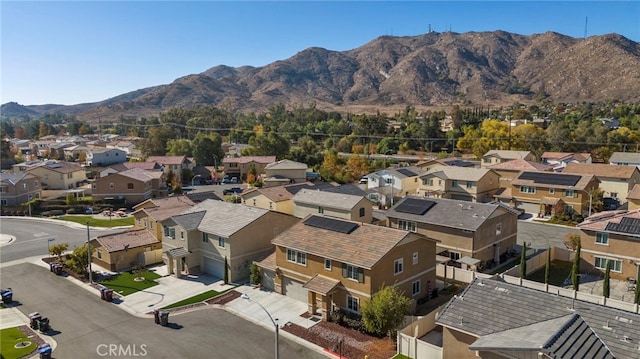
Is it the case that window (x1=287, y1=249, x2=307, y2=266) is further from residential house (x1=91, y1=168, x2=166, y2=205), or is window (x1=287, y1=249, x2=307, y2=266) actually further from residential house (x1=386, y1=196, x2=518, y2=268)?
residential house (x1=91, y1=168, x2=166, y2=205)

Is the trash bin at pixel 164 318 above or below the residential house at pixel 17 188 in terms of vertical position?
below

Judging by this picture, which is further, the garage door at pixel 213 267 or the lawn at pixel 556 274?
the garage door at pixel 213 267

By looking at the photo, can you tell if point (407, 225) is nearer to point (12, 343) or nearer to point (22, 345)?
point (22, 345)

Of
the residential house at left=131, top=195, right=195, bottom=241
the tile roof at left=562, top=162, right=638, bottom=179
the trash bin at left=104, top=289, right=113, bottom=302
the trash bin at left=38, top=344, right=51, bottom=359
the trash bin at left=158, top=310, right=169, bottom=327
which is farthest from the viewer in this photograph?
the tile roof at left=562, top=162, right=638, bottom=179

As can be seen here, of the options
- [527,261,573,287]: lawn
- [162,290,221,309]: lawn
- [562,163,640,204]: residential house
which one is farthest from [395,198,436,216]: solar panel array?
[562,163,640,204]: residential house

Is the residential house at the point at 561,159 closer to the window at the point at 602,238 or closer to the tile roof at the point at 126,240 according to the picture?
the window at the point at 602,238

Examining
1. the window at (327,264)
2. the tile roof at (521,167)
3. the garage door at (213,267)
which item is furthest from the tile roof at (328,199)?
the tile roof at (521,167)

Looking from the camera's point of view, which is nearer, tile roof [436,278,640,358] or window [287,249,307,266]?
tile roof [436,278,640,358]

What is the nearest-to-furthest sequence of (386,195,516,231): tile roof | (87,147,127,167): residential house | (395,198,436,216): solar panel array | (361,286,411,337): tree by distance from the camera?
(361,286,411,337): tree < (386,195,516,231): tile roof < (395,198,436,216): solar panel array < (87,147,127,167): residential house
